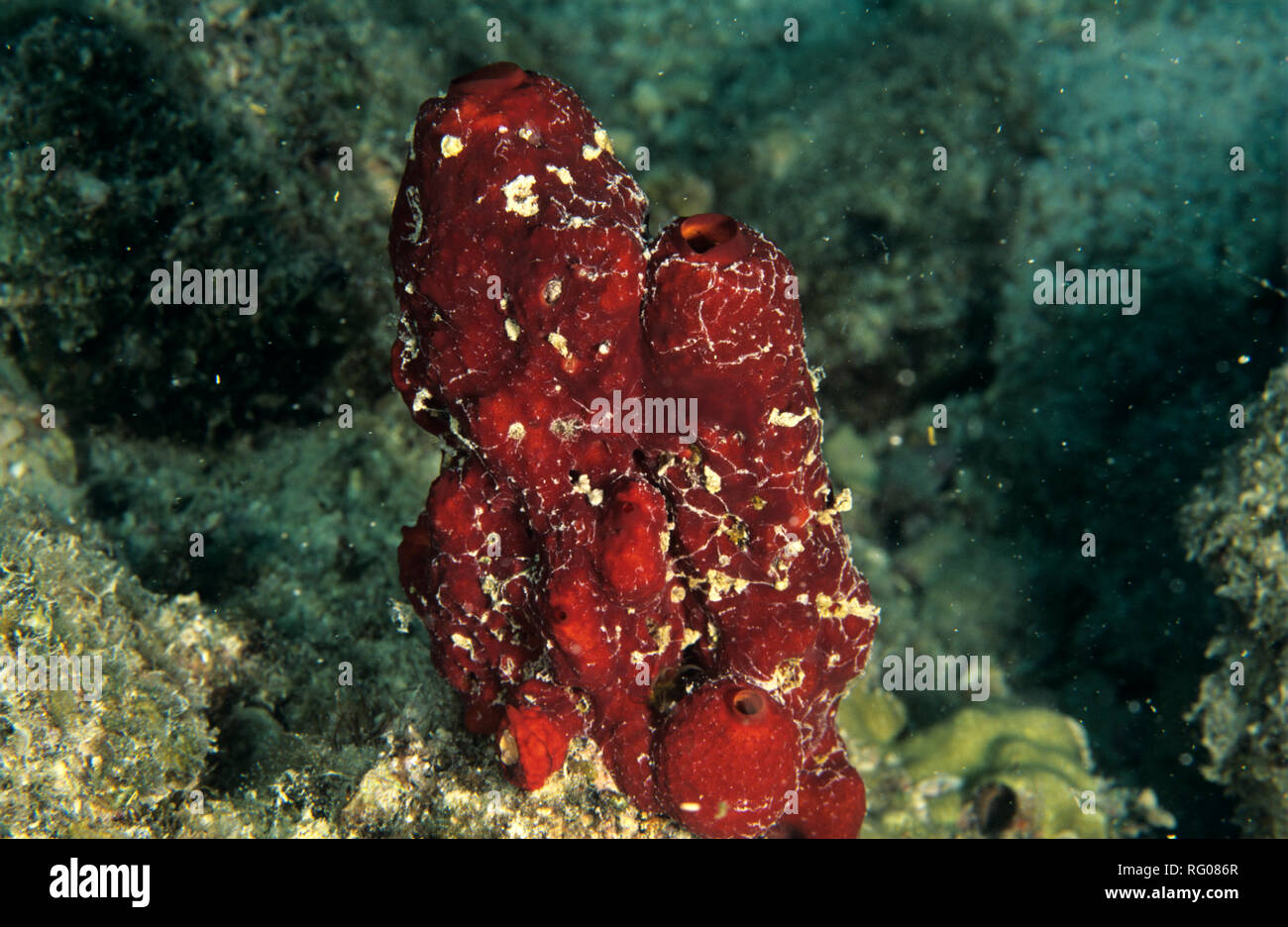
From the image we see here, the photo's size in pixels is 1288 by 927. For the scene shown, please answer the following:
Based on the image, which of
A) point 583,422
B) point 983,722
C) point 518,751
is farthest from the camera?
point 983,722

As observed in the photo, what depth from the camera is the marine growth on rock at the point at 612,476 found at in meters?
2.50

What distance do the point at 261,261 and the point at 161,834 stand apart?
3670 mm

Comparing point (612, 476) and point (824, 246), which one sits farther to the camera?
point (824, 246)

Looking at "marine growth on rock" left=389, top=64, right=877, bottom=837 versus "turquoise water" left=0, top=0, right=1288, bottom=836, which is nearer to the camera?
"marine growth on rock" left=389, top=64, right=877, bottom=837

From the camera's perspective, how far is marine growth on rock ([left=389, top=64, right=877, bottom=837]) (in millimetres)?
2500

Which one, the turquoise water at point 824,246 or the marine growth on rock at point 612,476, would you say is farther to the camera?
the turquoise water at point 824,246

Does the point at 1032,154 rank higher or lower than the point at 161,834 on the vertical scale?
higher

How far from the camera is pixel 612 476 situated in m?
2.76

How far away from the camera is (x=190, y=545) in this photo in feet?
17.1

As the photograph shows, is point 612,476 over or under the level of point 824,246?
under

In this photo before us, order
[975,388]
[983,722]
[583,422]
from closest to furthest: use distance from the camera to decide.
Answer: [583,422] → [983,722] → [975,388]
